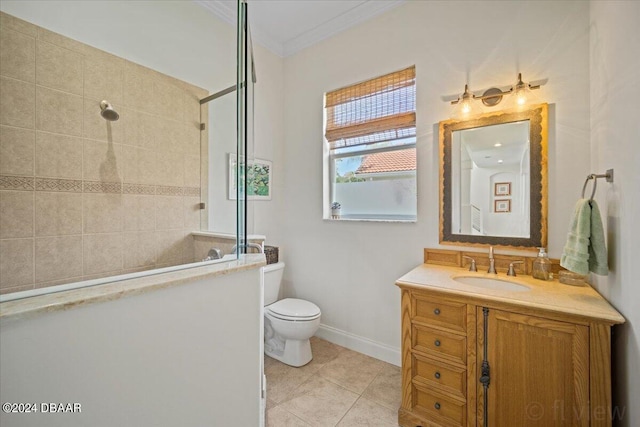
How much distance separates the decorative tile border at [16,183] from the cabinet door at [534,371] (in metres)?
2.44

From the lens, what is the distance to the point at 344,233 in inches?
94.8

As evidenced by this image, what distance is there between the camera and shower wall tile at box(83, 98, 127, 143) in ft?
5.38

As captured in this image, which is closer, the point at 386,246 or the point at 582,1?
the point at 582,1

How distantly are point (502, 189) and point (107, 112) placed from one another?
259 cm

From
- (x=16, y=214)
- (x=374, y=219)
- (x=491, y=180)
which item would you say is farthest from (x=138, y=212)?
(x=491, y=180)

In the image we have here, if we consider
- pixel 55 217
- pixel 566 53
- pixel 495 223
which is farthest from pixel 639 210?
pixel 55 217

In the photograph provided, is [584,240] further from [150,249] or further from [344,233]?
[150,249]

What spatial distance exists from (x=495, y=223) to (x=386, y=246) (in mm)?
768

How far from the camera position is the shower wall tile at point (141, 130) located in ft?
5.98

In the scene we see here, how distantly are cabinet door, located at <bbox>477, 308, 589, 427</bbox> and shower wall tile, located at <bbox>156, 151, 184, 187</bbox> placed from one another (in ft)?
7.08

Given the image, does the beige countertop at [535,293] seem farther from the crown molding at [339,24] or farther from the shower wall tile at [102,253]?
the crown molding at [339,24]

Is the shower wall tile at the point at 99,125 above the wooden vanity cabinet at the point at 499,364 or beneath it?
above

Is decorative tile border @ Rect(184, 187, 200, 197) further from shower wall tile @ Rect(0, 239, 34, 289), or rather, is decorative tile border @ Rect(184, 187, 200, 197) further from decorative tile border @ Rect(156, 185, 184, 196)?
shower wall tile @ Rect(0, 239, 34, 289)

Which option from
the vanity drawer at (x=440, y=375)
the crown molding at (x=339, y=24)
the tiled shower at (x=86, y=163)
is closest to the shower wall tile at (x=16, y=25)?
the tiled shower at (x=86, y=163)
